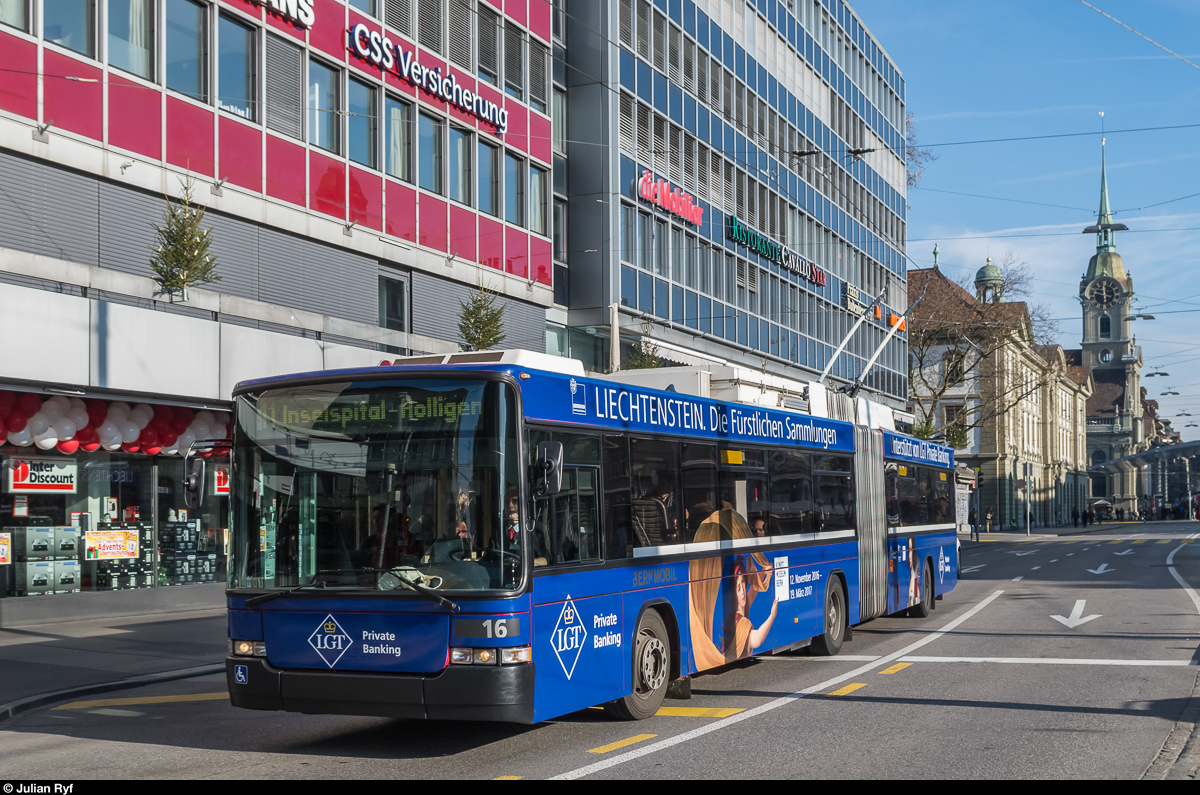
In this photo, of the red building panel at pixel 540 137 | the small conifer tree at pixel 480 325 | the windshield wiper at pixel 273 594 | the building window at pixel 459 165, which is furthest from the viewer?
the red building panel at pixel 540 137

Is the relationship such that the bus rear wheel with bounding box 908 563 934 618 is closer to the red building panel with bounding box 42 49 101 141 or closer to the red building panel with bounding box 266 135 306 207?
the red building panel with bounding box 266 135 306 207

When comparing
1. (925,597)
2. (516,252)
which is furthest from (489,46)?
(925,597)

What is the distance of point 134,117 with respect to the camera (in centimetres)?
1902

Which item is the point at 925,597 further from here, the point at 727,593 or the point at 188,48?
the point at 188,48

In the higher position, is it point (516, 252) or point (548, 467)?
point (516, 252)

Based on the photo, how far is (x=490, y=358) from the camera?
9.59 meters

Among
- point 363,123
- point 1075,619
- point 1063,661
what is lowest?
point 1075,619

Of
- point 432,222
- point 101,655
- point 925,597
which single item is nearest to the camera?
point 101,655

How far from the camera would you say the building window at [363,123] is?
2370 cm

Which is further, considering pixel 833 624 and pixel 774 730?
pixel 833 624

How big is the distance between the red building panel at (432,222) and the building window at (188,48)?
5.88 meters

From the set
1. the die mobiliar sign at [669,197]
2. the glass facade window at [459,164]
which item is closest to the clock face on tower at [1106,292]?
the die mobiliar sign at [669,197]

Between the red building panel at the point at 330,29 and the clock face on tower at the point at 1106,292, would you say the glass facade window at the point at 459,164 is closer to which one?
the red building panel at the point at 330,29

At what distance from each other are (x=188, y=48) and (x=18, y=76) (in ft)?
11.8
